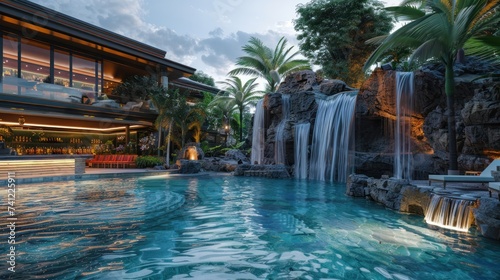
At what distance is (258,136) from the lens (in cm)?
2097

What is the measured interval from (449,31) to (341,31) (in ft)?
53.6

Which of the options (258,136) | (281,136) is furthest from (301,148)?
(258,136)

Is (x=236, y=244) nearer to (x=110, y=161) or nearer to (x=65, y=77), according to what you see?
(x=110, y=161)

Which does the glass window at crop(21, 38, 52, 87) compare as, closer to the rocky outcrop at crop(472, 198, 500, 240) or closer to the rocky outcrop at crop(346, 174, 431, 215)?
the rocky outcrop at crop(346, 174, 431, 215)

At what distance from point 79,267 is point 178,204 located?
4.27 m

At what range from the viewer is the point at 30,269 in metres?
3.40

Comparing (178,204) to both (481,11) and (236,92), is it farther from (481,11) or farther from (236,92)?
(236,92)

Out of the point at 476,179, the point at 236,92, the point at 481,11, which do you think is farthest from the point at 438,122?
the point at 236,92

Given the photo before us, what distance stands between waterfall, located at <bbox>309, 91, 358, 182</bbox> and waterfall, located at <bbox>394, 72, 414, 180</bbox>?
7.75ft

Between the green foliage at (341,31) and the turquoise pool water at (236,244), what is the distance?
19293mm

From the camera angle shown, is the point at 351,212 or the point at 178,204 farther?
the point at 178,204

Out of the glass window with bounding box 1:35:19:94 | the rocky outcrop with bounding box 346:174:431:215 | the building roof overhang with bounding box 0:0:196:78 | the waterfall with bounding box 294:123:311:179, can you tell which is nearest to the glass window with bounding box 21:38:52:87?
the glass window with bounding box 1:35:19:94

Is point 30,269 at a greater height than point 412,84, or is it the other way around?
point 412,84

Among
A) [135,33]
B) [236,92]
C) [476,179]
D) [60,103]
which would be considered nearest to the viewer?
[476,179]
